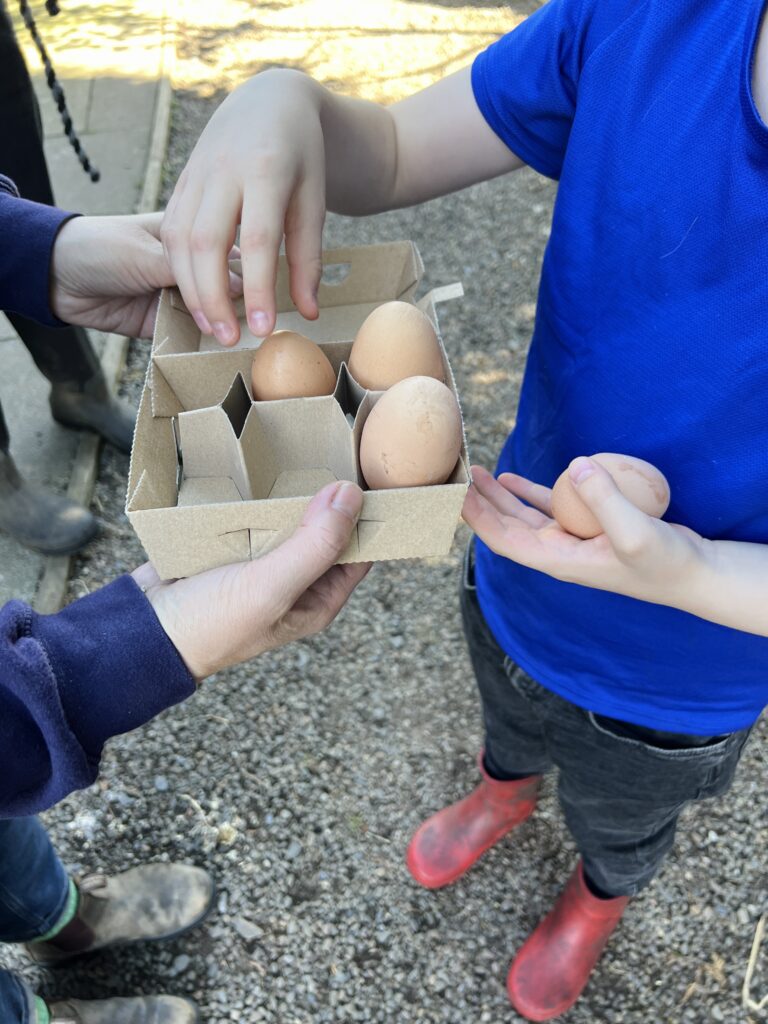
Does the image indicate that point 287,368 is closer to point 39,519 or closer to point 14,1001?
point 14,1001

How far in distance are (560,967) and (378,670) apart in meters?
0.98

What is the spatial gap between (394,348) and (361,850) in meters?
1.50

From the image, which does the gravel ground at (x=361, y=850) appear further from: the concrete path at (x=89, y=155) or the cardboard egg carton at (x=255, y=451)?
the cardboard egg carton at (x=255, y=451)

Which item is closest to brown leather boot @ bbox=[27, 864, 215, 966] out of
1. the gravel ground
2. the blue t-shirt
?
the gravel ground

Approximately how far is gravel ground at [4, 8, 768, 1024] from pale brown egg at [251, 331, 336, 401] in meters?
1.37

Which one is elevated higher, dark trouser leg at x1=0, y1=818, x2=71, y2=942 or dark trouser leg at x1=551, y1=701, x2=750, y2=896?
dark trouser leg at x1=551, y1=701, x2=750, y2=896

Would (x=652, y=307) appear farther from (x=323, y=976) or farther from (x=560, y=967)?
(x=323, y=976)

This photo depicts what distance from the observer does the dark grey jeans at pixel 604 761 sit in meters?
1.39

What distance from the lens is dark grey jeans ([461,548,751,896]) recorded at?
139 centimetres

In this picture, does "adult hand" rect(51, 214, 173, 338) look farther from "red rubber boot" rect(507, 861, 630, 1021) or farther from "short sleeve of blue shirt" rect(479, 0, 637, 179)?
"red rubber boot" rect(507, 861, 630, 1021)


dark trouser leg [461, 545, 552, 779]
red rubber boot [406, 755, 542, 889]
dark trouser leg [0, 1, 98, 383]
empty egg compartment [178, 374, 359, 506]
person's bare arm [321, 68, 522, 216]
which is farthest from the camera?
dark trouser leg [0, 1, 98, 383]

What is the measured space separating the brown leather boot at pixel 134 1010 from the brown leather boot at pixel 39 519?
1391 mm

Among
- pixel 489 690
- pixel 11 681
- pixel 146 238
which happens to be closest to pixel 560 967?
pixel 489 690

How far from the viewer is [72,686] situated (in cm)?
113
